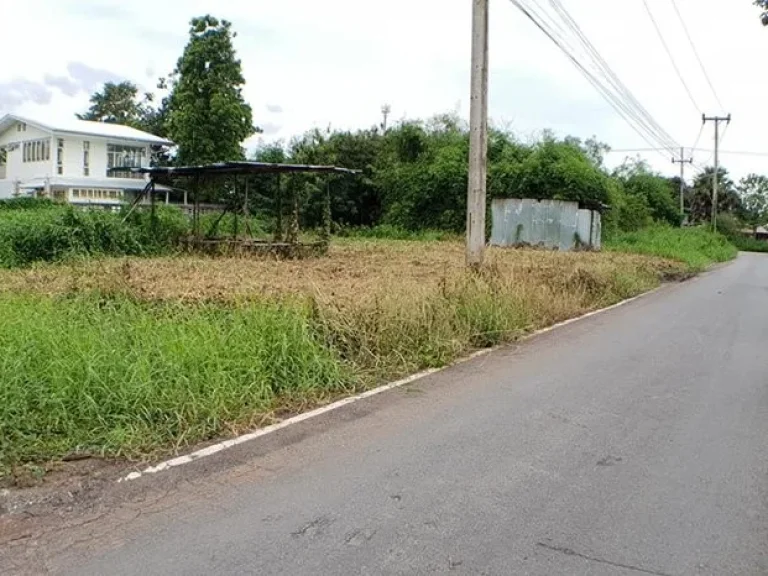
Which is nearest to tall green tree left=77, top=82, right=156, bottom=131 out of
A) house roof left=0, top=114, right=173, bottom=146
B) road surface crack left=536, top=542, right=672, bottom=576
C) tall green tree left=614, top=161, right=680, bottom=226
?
house roof left=0, top=114, right=173, bottom=146

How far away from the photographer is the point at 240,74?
37.0 meters

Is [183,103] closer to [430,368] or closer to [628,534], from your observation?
[430,368]

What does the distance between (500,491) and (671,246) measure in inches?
1169

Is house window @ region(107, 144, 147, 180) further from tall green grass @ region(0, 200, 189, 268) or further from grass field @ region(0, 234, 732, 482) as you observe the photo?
grass field @ region(0, 234, 732, 482)

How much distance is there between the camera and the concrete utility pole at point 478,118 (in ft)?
38.0

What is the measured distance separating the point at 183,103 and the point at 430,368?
3293 centimetres

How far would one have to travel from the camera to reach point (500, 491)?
414 cm

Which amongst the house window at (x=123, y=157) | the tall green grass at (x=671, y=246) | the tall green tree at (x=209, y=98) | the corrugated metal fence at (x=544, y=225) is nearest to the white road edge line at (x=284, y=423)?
the corrugated metal fence at (x=544, y=225)

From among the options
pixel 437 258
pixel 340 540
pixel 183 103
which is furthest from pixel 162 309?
pixel 183 103

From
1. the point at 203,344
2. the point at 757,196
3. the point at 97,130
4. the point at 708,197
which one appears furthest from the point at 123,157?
the point at 757,196

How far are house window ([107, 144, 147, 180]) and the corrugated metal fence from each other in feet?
79.8

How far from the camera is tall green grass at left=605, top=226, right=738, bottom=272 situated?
92.2 ft

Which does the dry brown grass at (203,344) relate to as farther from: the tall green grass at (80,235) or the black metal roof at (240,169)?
the black metal roof at (240,169)

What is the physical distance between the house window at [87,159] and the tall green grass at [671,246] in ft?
98.4
